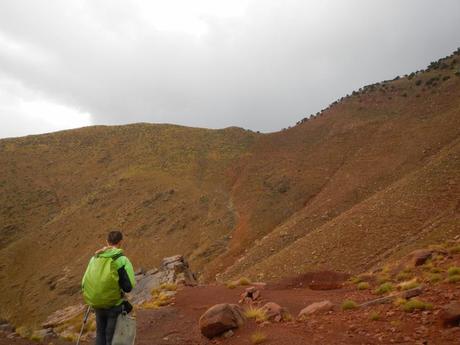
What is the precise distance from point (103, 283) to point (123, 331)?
2.97 feet

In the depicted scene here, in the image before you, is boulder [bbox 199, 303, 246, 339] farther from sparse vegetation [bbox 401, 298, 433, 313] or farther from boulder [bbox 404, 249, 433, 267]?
boulder [bbox 404, 249, 433, 267]

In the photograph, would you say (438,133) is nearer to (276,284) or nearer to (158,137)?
(276,284)

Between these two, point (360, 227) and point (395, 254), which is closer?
point (395, 254)

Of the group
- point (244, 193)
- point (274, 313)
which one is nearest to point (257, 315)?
point (274, 313)

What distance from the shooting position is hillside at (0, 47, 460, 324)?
25516mm

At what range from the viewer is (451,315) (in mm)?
8086

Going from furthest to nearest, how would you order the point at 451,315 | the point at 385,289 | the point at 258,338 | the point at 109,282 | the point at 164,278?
the point at 164,278 < the point at 385,289 < the point at 258,338 < the point at 451,315 < the point at 109,282

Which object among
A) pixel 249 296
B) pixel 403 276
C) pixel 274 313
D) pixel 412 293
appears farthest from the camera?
pixel 249 296

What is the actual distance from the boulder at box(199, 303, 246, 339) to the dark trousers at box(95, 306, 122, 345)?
3.89 metres

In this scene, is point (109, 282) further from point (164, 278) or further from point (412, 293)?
point (164, 278)

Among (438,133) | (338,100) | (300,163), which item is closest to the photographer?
(438,133)

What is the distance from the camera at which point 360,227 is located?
1000 inches

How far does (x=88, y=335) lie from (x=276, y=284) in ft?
27.4

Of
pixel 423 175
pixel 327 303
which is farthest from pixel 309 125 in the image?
pixel 327 303
